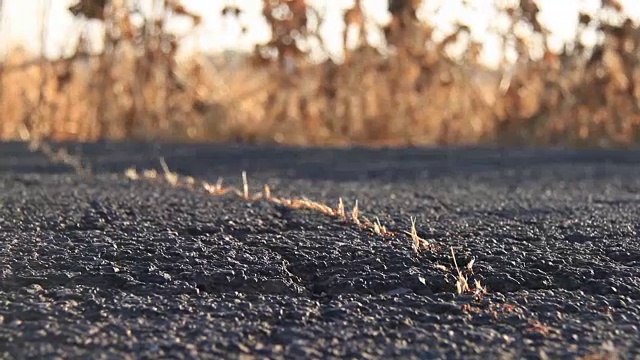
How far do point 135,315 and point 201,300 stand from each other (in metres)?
0.17

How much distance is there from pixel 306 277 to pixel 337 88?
6696 millimetres

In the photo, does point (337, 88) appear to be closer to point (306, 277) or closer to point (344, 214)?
point (344, 214)

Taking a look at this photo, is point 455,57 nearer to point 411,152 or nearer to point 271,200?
point 411,152

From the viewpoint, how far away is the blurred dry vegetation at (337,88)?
8.41 meters

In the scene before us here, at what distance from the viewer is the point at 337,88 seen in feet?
28.4

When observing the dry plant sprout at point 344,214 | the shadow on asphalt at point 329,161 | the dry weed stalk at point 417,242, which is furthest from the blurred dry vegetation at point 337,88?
the dry weed stalk at point 417,242

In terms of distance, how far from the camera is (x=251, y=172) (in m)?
5.03

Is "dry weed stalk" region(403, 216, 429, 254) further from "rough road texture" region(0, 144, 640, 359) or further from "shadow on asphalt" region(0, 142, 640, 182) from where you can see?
"shadow on asphalt" region(0, 142, 640, 182)

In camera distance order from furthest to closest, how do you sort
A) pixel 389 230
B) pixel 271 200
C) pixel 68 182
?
pixel 68 182 < pixel 271 200 < pixel 389 230

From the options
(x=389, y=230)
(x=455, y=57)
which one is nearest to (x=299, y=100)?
(x=455, y=57)

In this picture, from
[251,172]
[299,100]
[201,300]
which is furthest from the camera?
[299,100]

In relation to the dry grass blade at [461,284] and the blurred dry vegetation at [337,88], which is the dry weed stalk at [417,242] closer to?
the dry grass blade at [461,284]

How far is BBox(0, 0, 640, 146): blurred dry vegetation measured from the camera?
841 cm

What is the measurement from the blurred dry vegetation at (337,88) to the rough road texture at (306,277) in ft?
15.7
